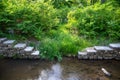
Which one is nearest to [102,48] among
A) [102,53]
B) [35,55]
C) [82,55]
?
[102,53]

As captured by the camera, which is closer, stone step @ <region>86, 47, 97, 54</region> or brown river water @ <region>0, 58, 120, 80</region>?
brown river water @ <region>0, 58, 120, 80</region>

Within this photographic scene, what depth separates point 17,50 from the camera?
269 inches

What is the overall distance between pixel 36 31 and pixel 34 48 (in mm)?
790

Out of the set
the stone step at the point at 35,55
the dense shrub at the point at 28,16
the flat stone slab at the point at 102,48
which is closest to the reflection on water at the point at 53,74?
the stone step at the point at 35,55

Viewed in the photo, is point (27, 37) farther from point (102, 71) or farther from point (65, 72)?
point (102, 71)

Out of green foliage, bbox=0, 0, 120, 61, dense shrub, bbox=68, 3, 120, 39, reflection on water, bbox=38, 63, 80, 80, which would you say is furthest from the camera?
dense shrub, bbox=68, 3, 120, 39

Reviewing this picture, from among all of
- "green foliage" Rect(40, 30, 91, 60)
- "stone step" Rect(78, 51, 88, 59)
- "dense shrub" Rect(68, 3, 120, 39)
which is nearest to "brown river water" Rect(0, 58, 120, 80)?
"stone step" Rect(78, 51, 88, 59)

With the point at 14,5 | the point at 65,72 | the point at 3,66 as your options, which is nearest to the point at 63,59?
the point at 65,72

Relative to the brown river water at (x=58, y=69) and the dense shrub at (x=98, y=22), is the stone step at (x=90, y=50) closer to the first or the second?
the brown river water at (x=58, y=69)

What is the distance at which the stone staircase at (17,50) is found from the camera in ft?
22.1

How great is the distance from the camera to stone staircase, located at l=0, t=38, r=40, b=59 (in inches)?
266

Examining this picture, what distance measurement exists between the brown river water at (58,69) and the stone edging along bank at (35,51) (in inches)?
8.6

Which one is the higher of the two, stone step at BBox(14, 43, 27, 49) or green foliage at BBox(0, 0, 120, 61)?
green foliage at BBox(0, 0, 120, 61)

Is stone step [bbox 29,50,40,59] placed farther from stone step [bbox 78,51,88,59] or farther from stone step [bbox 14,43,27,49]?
stone step [bbox 78,51,88,59]
